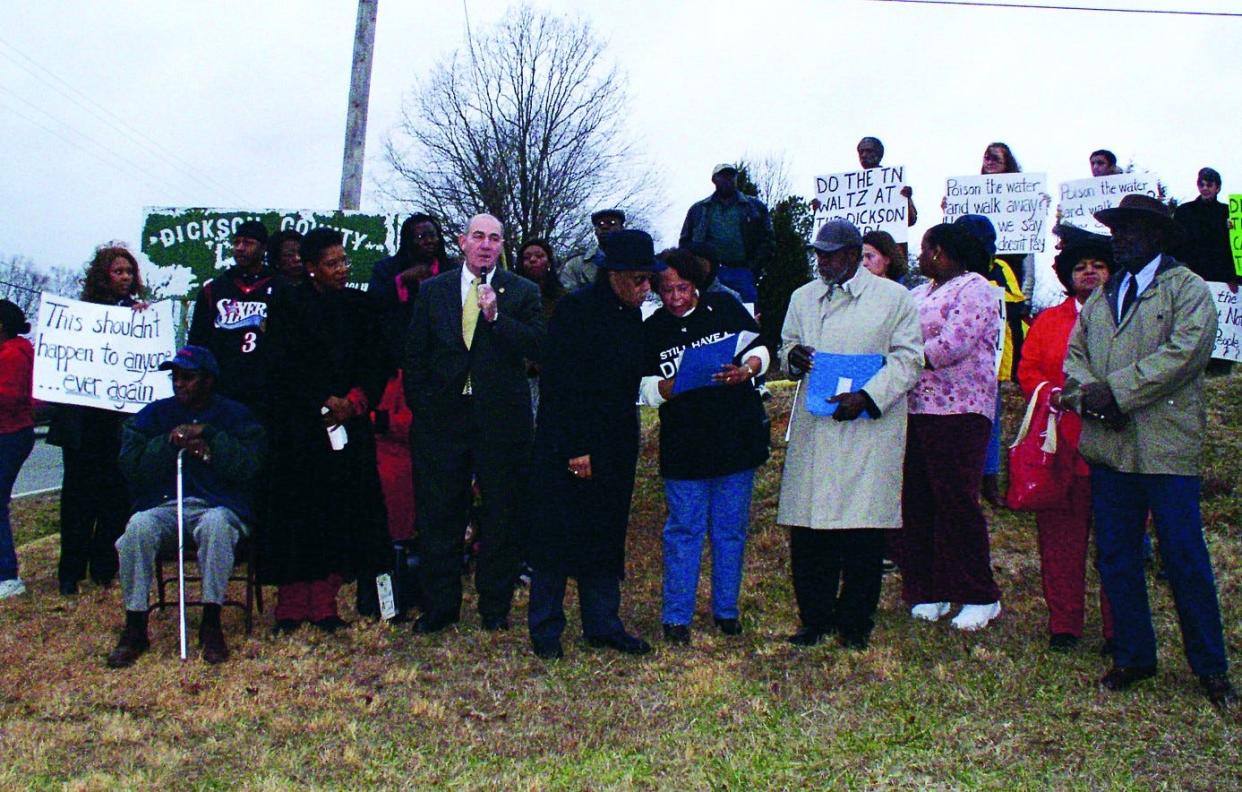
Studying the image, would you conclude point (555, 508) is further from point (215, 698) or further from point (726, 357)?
point (215, 698)

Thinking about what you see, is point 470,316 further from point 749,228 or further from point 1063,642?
point 1063,642

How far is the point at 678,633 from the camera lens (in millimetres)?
6949

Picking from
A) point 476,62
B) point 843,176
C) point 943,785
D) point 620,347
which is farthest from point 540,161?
point 943,785

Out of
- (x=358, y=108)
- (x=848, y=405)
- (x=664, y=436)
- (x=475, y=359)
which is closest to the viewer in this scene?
(x=848, y=405)

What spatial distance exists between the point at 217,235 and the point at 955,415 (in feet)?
19.8

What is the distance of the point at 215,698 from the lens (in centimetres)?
591

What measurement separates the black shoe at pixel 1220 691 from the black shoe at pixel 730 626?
7.99 ft

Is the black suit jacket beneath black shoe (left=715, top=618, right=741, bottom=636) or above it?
above

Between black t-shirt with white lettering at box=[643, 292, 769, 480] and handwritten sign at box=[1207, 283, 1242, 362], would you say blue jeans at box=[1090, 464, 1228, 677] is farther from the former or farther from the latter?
handwritten sign at box=[1207, 283, 1242, 362]

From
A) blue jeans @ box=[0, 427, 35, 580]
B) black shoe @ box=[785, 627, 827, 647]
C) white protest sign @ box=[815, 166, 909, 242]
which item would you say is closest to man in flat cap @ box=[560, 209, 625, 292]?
white protest sign @ box=[815, 166, 909, 242]

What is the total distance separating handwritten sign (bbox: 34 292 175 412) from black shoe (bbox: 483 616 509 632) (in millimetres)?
2782

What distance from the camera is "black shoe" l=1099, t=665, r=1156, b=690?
5770 millimetres

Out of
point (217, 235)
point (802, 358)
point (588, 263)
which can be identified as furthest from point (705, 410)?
point (217, 235)

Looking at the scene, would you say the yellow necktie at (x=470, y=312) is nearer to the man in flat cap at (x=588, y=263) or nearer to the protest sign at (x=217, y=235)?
the man in flat cap at (x=588, y=263)
